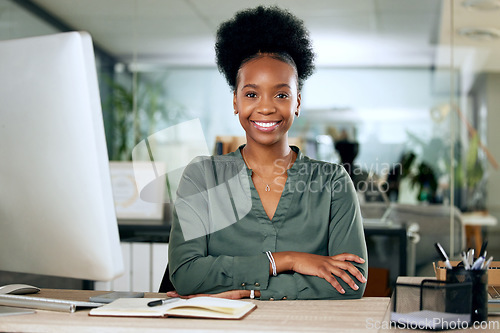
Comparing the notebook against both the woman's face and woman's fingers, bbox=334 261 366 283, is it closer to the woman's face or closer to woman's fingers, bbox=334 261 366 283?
woman's fingers, bbox=334 261 366 283

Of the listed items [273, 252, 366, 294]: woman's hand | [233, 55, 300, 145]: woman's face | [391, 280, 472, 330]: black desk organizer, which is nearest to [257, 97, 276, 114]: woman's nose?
[233, 55, 300, 145]: woman's face

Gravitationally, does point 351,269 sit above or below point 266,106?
below

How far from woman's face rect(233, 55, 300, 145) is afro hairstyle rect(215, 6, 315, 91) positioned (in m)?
0.04

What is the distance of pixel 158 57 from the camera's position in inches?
150

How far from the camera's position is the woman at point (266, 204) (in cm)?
142

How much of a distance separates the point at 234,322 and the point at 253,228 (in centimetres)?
59

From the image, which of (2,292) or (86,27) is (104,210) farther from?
(86,27)

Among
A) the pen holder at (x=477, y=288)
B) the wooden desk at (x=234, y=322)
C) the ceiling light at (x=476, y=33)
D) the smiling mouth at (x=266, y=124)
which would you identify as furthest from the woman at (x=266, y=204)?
the ceiling light at (x=476, y=33)

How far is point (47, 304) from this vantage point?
1.18 m

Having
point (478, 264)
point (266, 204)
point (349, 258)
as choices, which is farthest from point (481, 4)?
point (478, 264)

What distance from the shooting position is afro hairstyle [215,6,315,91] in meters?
1.80

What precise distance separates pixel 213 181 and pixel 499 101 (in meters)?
2.31

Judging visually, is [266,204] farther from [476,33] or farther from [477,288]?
[476,33]

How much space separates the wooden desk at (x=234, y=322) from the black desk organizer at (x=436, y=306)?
58mm
